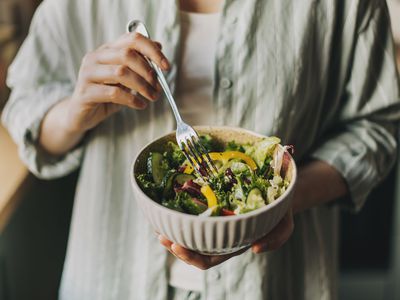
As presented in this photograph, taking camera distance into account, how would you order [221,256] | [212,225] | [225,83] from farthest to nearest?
[225,83]
[221,256]
[212,225]

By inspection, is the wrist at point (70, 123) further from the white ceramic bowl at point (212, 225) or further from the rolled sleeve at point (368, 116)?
the rolled sleeve at point (368, 116)

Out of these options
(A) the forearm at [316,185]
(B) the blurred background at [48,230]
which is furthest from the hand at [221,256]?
(B) the blurred background at [48,230]

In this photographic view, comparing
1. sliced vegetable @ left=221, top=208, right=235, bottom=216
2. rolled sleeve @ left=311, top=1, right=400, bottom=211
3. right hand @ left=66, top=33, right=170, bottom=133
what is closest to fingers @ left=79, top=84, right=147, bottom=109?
right hand @ left=66, top=33, right=170, bottom=133

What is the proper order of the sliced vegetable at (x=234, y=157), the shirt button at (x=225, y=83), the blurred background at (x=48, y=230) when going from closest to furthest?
1. the sliced vegetable at (x=234, y=157)
2. the shirt button at (x=225, y=83)
3. the blurred background at (x=48, y=230)

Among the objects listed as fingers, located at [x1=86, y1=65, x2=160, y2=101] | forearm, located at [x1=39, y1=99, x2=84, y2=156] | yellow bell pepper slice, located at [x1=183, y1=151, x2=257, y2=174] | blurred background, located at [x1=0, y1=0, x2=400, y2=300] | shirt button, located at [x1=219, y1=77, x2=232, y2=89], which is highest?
fingers, located at [x1=86, y1=65, x2=160, y2=101]

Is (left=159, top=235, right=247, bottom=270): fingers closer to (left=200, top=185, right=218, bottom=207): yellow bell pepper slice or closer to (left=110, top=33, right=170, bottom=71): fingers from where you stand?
(left=200, top=185, right=218, bottom=207): yellow bell pepper slice

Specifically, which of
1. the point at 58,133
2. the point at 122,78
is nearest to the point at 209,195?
the point at 122,78

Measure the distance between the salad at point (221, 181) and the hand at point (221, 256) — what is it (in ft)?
0.19

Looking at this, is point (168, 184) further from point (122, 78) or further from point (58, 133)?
point (58, 133)

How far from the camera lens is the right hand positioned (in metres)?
0.65

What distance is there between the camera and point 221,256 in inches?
25.0

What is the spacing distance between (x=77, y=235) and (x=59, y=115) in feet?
0.75

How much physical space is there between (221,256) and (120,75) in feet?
0.88

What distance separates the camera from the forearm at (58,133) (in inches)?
31.5
